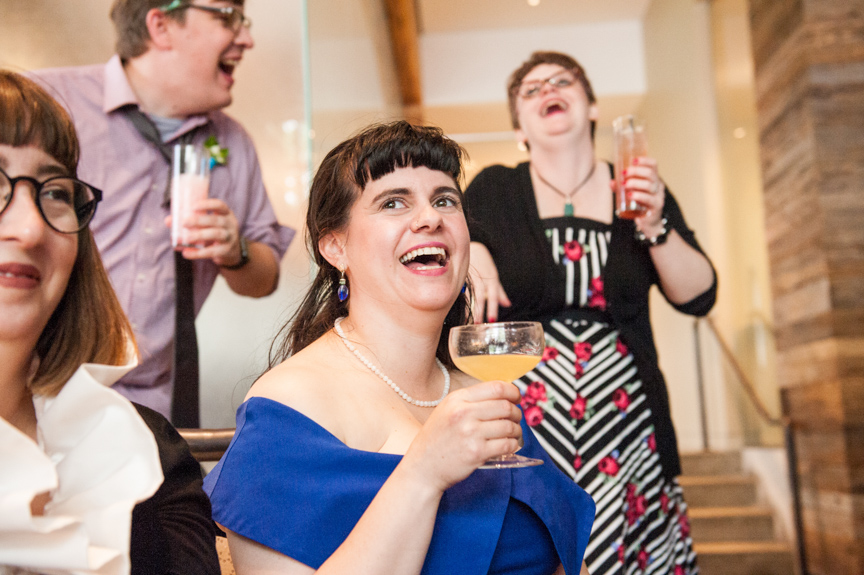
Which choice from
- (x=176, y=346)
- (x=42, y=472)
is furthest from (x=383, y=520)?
(x=176, y=346)

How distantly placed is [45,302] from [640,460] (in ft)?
5.43

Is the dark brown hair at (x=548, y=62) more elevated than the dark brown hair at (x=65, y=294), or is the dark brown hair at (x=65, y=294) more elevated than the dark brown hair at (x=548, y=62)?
the dark brown hair at (x=548, y=62)

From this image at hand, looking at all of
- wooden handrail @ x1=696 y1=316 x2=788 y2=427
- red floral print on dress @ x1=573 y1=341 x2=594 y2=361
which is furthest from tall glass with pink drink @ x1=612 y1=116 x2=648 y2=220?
wooden handrail @ x1=696 y1=316 x2=788 y2=427

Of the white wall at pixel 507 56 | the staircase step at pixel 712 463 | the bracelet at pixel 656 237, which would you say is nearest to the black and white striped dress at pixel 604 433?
the bracelet at pixel 656 237

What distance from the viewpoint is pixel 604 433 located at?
222 cm

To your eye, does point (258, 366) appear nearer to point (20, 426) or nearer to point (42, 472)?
point (20, 426)

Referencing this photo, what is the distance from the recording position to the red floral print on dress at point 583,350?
227cm

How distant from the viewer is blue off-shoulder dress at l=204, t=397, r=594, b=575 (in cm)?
128

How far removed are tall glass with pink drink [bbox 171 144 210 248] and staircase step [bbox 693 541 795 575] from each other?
15.0 ft

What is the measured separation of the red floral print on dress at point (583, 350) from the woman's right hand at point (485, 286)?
229 millimetres

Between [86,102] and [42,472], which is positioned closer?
[42,472]

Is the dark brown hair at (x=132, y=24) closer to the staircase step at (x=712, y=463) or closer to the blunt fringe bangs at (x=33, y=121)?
the blunt fringe bangs at (x=33, y=121)

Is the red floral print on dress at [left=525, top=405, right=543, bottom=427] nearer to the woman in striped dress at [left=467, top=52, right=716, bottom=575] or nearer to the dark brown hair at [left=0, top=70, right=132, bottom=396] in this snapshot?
the woman in striped dress at [left=467, top=52, right=716, bottom=575]

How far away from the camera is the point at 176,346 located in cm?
250
